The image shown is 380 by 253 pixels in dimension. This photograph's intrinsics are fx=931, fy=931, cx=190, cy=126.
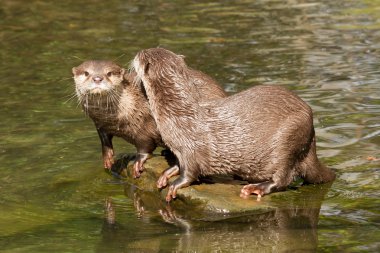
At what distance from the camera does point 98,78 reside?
5500mm

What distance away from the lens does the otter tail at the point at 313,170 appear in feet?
17.1

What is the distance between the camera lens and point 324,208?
495 cm

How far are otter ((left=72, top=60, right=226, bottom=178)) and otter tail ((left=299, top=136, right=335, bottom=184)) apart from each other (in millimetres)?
709

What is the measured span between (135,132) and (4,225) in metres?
1.09

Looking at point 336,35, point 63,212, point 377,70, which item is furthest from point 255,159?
point 336,35

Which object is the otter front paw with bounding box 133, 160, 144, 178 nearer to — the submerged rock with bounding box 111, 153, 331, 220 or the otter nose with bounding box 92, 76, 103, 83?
the submerged rock with bounding box 111, 153, 331, 220

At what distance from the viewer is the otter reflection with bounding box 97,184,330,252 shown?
174 inches

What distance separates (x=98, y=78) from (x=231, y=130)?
0.92 m

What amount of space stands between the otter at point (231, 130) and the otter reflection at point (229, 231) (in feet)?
0.58

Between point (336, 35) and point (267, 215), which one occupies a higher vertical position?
point (267, 215)

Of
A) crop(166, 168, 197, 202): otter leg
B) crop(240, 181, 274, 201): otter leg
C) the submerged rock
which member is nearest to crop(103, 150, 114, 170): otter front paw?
the submerged rock

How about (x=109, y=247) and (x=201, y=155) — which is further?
(x=201, y=155)

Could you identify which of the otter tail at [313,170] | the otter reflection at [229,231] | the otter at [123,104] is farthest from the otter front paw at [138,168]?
the otter tail at [313,170]

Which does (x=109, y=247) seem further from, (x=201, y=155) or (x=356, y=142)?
(x=356, y=142)
